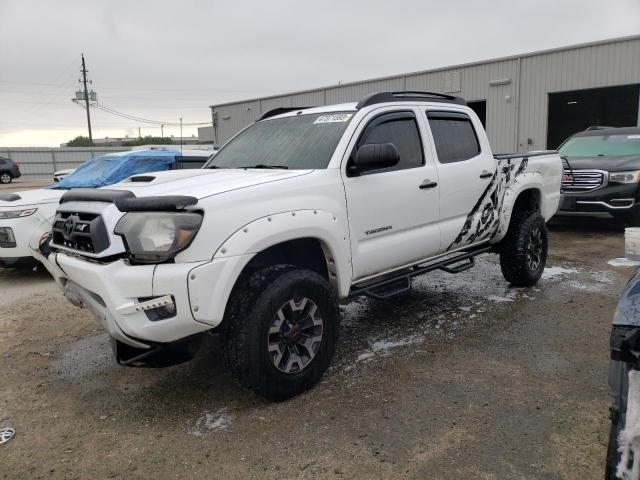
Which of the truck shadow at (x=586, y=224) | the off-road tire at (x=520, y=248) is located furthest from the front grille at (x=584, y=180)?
the off-road tire at (x=520, y=248)

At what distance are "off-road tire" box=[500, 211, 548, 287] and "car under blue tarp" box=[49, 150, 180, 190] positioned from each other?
4.82 m

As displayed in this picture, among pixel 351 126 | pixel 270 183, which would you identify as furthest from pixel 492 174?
pixel 270 183

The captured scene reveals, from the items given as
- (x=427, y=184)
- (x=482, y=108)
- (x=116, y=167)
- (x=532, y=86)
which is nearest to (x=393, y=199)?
(x=427, y=184)

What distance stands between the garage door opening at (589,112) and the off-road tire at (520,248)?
746 inches

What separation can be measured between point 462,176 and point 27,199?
5.26 metres

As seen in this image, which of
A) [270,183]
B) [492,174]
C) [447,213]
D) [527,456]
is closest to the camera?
[527,456]

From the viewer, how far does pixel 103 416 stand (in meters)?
3.22

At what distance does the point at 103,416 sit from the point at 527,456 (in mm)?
2506

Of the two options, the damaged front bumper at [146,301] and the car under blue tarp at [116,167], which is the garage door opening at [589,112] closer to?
the car under blue tarp at [116,167]

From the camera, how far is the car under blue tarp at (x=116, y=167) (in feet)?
23.4

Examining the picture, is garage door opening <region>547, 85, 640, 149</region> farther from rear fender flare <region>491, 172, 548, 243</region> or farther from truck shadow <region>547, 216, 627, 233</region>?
rear fender flare <region>491, 172, 548, 243</region>

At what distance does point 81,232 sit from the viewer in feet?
9.78

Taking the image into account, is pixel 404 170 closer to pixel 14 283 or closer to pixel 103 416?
pixel 103 416

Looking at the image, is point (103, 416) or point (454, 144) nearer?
point (103, 416)
